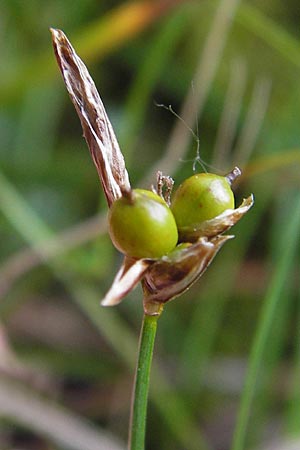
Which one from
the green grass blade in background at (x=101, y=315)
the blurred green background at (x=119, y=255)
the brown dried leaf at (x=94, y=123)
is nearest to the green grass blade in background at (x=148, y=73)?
the blurred green background at (x=119, y=255)

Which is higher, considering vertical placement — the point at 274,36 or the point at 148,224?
the point at 274,36

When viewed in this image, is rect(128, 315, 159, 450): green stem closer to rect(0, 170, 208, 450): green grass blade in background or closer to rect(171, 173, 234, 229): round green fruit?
rect(171, 173, 234, 229): round green fruit

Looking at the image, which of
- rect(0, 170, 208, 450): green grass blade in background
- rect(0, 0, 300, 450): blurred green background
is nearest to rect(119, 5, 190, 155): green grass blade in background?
rect(0, 0, 300, 450): blurred green background

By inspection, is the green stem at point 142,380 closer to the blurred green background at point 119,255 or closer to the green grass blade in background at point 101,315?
the blurred green background at point 119,255

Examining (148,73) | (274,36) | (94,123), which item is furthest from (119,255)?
(94,123)

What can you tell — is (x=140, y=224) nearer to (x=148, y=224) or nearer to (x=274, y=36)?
(x=148, y=224)

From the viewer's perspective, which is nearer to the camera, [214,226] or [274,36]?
[214,226]

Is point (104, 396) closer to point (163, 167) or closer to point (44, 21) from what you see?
point (163, 167)

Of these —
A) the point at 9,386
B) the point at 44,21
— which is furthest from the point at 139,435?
the point at 44,21
